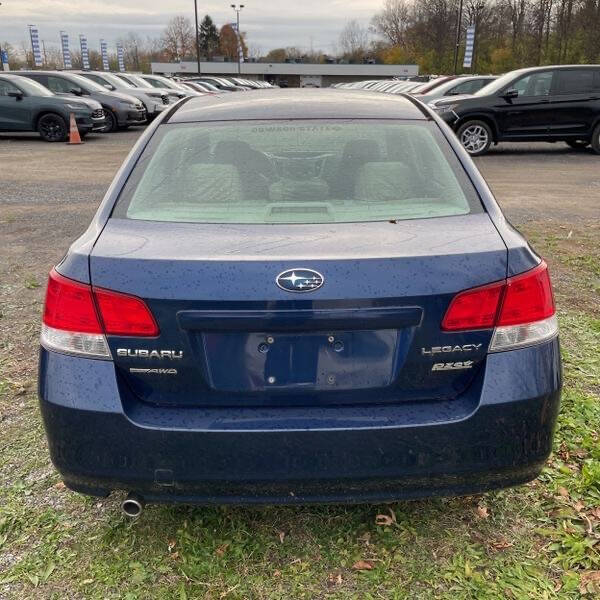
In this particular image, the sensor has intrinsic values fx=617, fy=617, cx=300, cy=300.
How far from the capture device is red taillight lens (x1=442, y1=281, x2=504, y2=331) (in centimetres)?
190

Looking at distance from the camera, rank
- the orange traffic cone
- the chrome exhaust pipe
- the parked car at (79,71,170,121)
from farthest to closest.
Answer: the parked car at (79,71,170,121) → the orange traffic cone → the chrome exhaust pipe

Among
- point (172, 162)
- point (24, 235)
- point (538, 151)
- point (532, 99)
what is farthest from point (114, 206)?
point (538, 151)

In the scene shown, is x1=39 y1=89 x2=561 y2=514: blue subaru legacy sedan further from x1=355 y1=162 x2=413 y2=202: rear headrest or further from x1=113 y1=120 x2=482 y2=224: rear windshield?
x1=355 y1=162 x2=413 y2=202: rear headrest

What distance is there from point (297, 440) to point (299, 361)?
0.83 ft

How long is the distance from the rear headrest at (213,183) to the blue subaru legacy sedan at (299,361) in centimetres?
32

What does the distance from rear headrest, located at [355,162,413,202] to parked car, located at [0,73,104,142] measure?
15142mm

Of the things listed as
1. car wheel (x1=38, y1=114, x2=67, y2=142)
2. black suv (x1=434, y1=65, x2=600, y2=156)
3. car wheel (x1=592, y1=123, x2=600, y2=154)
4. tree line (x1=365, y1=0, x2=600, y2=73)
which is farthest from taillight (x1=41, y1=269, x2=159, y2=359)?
tree line (x1=365, y1=0, x2=600, y2=73)

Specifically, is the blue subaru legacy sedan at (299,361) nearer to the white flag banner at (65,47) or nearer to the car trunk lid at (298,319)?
the car trunk lid at (298,319)

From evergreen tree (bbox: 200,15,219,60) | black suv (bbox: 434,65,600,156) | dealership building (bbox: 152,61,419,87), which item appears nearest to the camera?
black suv (bbox: 434,65,600,156)

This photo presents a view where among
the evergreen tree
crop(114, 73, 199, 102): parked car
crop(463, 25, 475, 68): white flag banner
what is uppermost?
the evergreen tree

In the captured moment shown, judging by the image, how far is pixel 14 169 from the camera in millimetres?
11992

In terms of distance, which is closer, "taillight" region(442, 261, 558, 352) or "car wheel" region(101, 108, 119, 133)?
"taillight" region(442, 261, 558, 352)

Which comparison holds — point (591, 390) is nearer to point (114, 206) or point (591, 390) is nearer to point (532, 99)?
point (114, 206)

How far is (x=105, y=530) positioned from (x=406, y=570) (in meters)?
1.19
